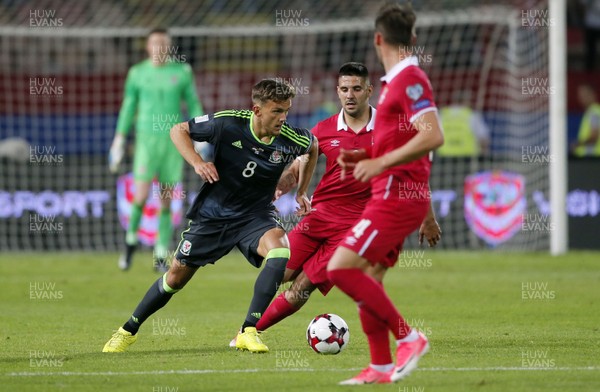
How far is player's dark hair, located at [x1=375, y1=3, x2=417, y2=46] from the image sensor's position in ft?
20.0

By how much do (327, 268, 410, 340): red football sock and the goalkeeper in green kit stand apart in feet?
27.7

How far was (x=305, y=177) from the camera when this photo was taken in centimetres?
842

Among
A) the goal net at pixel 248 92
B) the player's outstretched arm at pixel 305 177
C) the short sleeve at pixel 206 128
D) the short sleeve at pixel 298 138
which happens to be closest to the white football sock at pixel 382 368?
the player's outstretched arm at pixel 305 177

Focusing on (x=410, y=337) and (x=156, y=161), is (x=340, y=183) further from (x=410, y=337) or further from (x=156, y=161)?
(x=156, y=161)

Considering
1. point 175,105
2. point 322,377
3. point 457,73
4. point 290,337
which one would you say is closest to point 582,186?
point 457,73

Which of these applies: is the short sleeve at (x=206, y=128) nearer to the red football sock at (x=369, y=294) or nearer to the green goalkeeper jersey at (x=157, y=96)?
the red football sock at (x=369, y=294)

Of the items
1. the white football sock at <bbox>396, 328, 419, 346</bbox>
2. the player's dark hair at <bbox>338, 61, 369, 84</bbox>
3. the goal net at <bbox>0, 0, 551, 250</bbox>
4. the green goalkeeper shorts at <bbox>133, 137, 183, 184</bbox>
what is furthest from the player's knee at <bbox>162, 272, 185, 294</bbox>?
the goal net at <bbox>0, 0, 551, 250</bbox>

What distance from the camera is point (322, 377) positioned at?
254 inches

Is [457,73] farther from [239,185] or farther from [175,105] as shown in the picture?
[239,185]

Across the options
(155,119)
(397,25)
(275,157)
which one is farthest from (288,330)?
(155,119)

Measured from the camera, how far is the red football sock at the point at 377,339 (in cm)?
621

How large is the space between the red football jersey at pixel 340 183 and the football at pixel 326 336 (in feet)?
3.90

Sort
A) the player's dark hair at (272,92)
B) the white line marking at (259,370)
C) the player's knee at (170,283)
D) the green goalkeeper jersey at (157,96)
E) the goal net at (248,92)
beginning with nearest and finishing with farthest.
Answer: the white line marking at (259,370)
the player's dark hair at (272,92)
the player's knee at (170,283)
the green goalkeeper jersey at (157,96)
the goal net at (248,92)

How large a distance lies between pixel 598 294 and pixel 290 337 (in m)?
4.33
